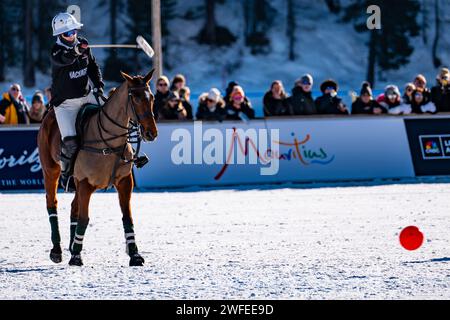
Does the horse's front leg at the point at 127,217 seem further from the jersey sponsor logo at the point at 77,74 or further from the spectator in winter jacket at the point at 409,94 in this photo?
the spectator in winter jacket at the point at 409,94

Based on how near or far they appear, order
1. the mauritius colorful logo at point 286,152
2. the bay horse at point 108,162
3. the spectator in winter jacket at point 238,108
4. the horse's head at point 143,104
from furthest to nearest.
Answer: the spectator in winter jacket at point 238,108 < the mauritius colorful logo at point 286,152 < the bay horse at point 108,162 < the horse's head at point 143,104

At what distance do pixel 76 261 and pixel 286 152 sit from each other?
1017cm

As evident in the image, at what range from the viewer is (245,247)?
495 inches

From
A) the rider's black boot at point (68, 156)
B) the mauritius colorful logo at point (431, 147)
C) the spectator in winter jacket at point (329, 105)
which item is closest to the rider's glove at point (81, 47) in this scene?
the rider's black boot at point (68, 156)

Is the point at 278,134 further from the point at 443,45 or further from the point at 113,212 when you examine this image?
the point at 443,45

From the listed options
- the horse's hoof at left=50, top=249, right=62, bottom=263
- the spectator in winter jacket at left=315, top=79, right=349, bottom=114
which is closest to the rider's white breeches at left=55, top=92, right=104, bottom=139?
the horse's hoof at left=50, top=249, right=62, bottom=263

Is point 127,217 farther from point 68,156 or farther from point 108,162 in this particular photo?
point 68,156

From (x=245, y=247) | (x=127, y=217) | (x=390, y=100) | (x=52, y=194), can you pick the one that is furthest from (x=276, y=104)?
(x=127, y=217)

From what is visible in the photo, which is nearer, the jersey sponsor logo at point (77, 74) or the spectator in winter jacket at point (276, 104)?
the jersey sponsor logo at point (77, 74)

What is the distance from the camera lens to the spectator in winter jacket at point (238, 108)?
21.2 m

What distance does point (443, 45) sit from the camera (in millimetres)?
57812

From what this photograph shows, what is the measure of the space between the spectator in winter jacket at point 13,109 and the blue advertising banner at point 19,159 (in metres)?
0.78

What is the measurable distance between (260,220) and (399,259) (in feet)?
15.0

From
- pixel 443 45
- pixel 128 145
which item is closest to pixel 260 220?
pixel 128 145
